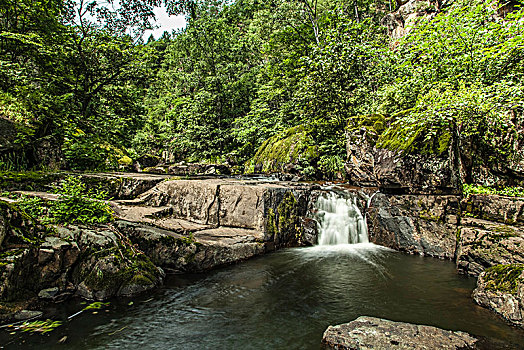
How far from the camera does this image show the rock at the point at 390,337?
2996mm

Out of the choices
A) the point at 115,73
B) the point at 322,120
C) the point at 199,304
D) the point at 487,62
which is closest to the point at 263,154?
the point at 322,120

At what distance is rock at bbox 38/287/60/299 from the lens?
414cm

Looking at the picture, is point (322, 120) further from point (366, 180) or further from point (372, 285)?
point (372, 285)

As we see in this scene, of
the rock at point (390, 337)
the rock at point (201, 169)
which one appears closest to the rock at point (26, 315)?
the rock at point (390, 337)

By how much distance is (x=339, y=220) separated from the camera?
841 cm

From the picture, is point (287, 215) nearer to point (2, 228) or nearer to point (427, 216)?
point (427, 216)

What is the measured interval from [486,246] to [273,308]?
4.69 metres

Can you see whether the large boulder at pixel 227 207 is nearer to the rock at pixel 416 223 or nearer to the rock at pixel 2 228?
the rock at pixel 416 223

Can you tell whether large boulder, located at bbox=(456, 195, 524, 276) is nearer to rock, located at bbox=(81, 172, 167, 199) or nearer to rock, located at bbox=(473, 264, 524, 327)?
rock, located at bbox=(473, 264, 524, 327)

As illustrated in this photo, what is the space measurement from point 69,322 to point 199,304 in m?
1.84

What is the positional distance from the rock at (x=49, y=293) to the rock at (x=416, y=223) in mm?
7852

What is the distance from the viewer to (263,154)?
57.3 ft

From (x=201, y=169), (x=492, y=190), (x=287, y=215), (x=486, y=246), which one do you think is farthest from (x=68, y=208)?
(x=201, y=169)

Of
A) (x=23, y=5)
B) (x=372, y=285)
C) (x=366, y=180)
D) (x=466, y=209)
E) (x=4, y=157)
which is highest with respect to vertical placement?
(x=23, y=5)
